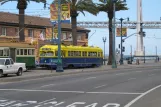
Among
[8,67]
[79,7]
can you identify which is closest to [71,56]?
[79,7]

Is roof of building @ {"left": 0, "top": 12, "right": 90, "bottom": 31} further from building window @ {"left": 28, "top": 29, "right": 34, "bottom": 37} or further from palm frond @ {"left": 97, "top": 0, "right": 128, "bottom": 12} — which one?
palm frond @ {"left": 97, "top": 0, "right": 128, "bottom": 12}

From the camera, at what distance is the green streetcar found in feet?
139

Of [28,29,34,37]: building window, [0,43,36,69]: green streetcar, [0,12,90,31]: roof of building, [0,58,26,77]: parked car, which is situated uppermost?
[0,12,90,31]: roof of building

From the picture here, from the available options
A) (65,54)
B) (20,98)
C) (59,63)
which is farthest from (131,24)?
(20,98)

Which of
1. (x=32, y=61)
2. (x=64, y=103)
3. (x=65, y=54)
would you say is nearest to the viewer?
(x=64, y=103)

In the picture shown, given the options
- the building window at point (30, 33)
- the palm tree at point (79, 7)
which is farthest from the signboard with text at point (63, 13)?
the building window at point (30, 33)

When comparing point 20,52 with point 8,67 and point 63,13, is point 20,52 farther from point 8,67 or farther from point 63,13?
point 8,67

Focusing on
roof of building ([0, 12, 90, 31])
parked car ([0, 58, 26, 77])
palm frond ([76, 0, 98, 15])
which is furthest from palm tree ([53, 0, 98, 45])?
parked car ([0, 58, 26, 77])

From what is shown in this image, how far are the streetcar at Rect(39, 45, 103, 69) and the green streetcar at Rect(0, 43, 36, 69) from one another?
16.5 ft

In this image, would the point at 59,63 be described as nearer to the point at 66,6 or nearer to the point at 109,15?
the point at 66,6

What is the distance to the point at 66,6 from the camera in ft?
139

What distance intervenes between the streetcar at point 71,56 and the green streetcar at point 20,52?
5.02 m

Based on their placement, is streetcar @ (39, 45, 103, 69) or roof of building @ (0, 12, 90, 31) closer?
streetcar @ (39, 45, 103, 69)

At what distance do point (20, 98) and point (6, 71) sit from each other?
16384 mm
